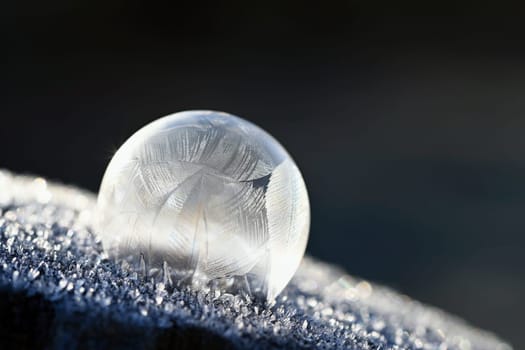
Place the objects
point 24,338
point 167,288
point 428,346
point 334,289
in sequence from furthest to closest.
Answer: point 334,289 → point 428,346 → point 167,288 → point 24,338

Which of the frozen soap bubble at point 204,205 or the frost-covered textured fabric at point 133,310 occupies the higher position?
the frozen soap bubble at point 204,205

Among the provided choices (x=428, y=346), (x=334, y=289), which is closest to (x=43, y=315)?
(x=428, y=346)

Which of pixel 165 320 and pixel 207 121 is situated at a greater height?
pixel 207 121

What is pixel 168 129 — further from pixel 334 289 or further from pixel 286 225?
pixel 334 289

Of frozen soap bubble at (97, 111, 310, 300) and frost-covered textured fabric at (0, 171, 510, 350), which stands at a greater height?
frozen soap bubble at (97, 111, 310, 300)
